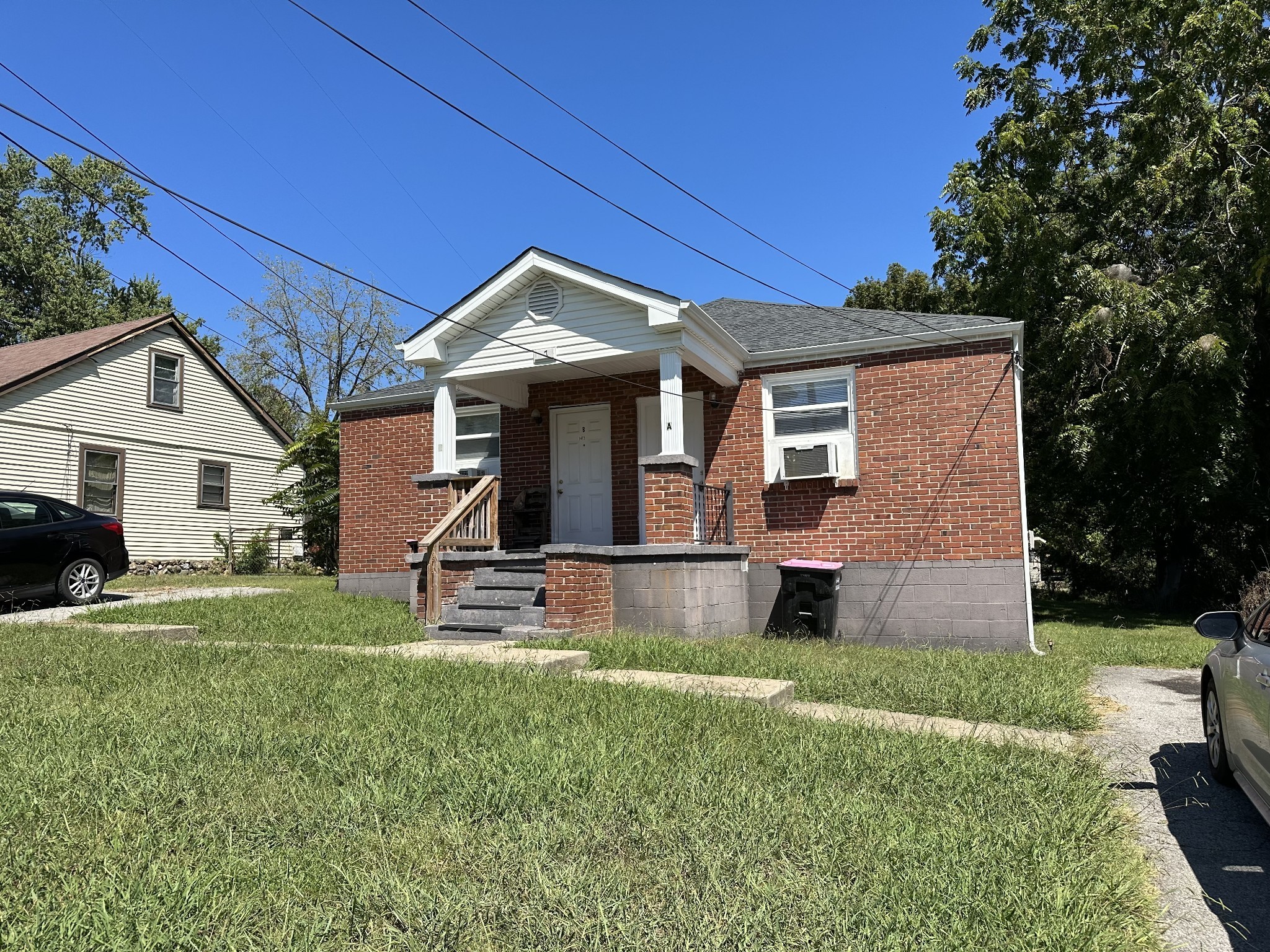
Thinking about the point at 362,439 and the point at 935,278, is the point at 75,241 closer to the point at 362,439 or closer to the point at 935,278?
the point at 362,439

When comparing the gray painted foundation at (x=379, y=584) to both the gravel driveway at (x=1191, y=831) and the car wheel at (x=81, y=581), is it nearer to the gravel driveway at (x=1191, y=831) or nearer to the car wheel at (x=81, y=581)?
the car wheel at (x=81, y=581)

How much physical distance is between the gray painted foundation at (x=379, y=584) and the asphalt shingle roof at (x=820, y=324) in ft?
21.7

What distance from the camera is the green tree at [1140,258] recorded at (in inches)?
575

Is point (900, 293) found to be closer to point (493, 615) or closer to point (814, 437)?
point (814, 437)

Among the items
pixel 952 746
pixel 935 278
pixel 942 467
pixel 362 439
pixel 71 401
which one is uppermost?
pixel 935 278

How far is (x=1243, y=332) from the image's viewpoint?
595 inches

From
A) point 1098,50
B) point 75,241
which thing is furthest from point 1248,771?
point 75,241

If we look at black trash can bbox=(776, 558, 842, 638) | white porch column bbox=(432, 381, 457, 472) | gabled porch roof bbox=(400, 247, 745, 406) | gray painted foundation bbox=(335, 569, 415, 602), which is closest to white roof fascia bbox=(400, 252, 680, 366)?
gabled porch roof bbox=(400, 247, 745, 406)

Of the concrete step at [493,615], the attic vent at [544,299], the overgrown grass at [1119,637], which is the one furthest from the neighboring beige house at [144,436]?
the overgrown grass at [1119,637]

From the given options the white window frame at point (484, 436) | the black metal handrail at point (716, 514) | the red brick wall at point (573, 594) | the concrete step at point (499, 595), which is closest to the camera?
the red brick wall at point (573, 594)

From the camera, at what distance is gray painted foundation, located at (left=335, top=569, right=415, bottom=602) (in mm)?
14211

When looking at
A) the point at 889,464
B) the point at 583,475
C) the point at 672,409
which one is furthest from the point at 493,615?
the point at 889,464

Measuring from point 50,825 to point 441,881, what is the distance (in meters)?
1.57

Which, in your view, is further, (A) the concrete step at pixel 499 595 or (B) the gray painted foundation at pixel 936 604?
(B) the gray painted foundation at pixel 936 604
